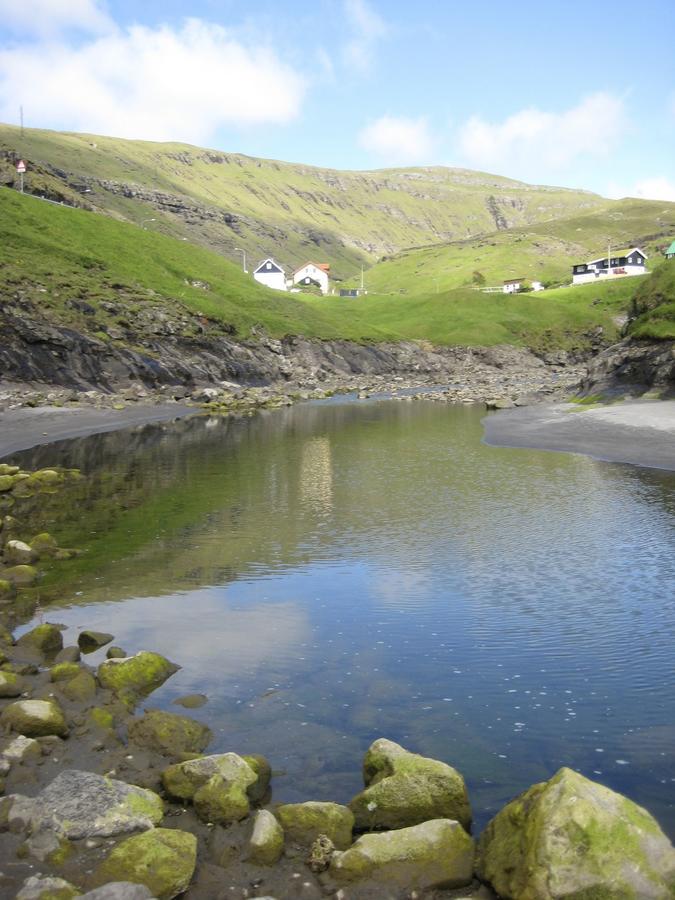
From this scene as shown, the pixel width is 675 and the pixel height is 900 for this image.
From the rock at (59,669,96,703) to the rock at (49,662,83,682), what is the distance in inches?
5.6

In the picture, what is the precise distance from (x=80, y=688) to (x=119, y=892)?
24.4 ft

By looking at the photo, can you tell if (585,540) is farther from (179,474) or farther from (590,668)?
(179,474)

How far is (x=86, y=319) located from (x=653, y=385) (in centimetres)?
6616

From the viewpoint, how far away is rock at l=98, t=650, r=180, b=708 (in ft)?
54.0

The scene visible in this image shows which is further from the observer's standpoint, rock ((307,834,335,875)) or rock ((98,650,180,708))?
rock ((98,650,180,708))

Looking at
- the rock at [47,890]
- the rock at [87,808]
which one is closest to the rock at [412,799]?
the rock at [87,808]

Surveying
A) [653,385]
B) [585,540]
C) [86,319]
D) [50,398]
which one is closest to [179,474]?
[585,540]

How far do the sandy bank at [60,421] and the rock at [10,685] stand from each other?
125 ft

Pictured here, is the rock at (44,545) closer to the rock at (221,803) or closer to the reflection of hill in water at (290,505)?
the reflection of hill in water at (290,505)

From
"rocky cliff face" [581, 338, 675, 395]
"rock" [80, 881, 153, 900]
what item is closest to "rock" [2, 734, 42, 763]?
"rock" [80, 881, 153, 900]

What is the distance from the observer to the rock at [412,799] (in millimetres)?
11562

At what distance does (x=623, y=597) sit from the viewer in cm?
2261

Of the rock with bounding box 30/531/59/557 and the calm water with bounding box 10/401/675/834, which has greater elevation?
the rock with bounding box 30/531/59/557

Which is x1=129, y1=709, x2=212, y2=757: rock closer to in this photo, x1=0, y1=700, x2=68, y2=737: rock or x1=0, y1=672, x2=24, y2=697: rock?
x1=0, y1=700, x2=68, y2=737: rock
